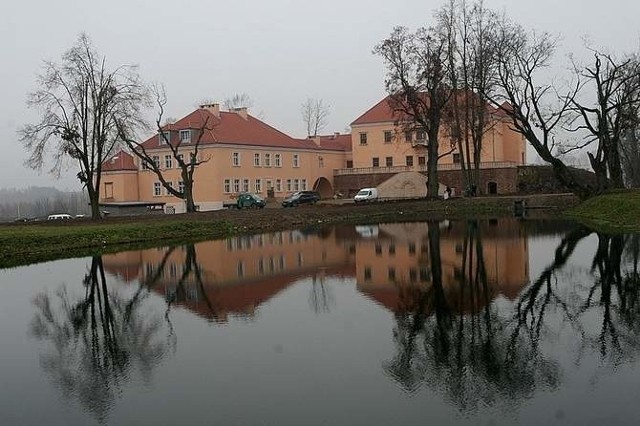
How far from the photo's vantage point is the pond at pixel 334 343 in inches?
299

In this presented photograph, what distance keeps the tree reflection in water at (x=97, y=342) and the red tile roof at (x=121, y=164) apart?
56.7 m

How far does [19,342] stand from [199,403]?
5.35m

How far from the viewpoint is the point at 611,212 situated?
35531mm

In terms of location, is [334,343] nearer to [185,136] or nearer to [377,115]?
[185,136]

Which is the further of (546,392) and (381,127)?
(381,127)

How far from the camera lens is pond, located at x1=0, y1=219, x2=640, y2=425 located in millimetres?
7594

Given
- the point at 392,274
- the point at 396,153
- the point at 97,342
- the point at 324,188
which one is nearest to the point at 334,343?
the point at 97,342

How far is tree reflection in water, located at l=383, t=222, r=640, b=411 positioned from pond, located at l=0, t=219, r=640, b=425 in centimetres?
4

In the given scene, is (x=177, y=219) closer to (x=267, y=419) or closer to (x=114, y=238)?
(x=114, y=238)

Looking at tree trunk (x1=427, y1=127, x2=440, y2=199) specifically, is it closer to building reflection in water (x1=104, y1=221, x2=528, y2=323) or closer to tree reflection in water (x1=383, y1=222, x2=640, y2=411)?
building reflection in water (x1=104, y1=221, x2=528, y2=323)

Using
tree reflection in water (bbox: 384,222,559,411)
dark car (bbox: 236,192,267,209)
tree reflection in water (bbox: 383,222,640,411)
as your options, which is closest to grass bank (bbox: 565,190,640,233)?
tree reflection in water (bbox: 383,222,640,411)

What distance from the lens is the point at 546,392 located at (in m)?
7.72

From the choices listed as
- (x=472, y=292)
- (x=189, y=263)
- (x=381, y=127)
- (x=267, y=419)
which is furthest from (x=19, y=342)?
(x=381, y=127)

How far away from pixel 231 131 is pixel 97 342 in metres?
58.8
